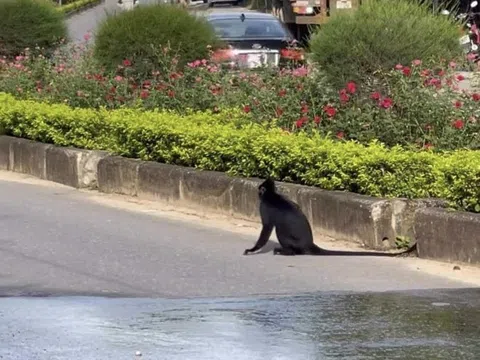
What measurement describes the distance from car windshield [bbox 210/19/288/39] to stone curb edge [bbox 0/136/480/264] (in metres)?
6.14

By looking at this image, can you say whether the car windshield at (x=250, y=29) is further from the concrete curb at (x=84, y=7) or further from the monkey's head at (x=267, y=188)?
the concrete curb at (x=84, y=7)

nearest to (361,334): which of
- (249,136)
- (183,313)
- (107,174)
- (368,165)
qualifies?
(183,313)

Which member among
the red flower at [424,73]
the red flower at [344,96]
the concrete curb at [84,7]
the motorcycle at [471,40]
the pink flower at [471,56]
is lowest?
the red flower at [344,96]

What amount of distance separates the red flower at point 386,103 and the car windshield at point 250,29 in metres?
8.99

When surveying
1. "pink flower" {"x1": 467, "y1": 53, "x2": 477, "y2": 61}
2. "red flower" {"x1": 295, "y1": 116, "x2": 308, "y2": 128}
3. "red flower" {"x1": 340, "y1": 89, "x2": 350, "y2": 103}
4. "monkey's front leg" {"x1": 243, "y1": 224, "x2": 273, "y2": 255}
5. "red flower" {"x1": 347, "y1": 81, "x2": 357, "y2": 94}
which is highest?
"pink flower" {"x1": 467, "y1": 53, "x2": 477, "y2": 61}

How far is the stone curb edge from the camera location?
9.20m

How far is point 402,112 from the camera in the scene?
1143 centimetres

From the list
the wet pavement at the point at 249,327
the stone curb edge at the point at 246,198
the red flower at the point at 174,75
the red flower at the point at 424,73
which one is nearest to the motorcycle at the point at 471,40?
the red flower at the point at 424,73

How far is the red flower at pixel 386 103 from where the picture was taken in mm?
11289

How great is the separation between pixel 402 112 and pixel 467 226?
2.67 m

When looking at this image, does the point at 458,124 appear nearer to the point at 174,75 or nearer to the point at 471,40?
the point at 471,40

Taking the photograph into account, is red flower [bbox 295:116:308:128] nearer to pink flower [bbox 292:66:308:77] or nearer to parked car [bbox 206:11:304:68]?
pink flower [bbox 292:66:308:77]

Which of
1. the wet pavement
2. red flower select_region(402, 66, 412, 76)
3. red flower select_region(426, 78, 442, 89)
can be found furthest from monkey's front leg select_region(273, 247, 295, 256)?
red flower select_region(402, 66, 412, 76)

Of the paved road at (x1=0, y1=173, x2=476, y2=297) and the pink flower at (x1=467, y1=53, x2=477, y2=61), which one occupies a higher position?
the pink flower at (x1=467, y1=53, x2=477, y2=61)
